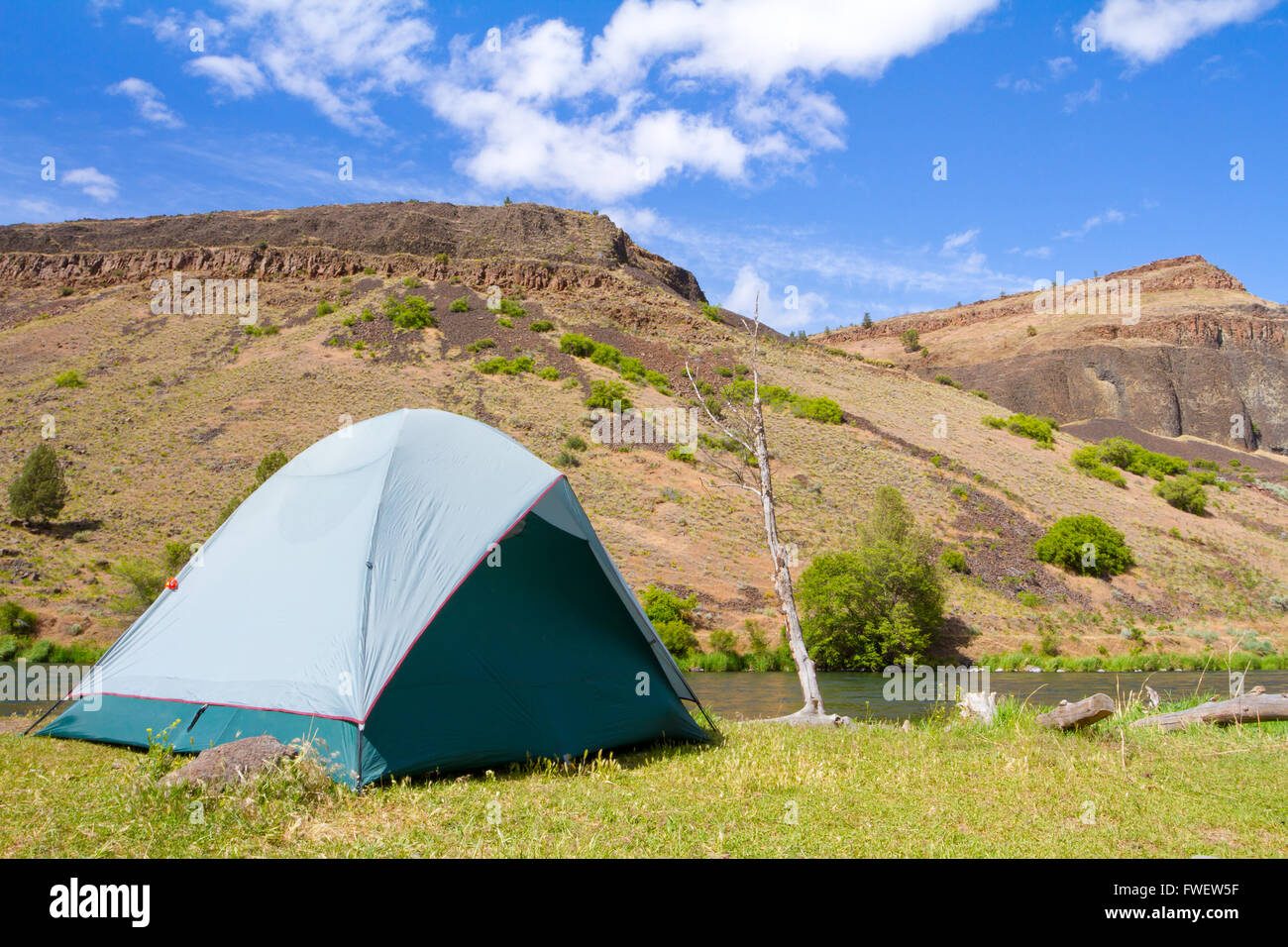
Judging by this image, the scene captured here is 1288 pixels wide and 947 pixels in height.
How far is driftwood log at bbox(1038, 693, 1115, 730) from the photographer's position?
336 inches

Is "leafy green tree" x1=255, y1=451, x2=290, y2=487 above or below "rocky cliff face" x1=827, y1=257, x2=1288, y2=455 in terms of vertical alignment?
below

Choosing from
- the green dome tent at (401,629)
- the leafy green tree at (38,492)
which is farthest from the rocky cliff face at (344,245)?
the green dome tent at (401,629)

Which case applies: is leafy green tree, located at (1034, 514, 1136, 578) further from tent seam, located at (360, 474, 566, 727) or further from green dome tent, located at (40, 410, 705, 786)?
tent seam, located at (360, 474, 566, 727)

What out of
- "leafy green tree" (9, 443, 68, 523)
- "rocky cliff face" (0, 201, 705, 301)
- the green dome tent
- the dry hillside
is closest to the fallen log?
the green dome tent

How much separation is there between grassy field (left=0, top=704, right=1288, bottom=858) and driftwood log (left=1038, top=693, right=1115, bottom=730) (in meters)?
0.66

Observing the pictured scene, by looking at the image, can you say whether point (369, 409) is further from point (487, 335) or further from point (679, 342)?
point (679, 342)

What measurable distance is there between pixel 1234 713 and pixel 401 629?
375 inches

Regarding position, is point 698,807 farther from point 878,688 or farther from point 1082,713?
point 878,688

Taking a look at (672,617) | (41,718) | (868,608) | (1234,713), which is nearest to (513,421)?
(672,617)

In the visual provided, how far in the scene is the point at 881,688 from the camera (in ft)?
75.7

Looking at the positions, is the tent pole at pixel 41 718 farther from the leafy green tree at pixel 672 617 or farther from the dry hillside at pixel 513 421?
the leafy green tree at pixel 672 617

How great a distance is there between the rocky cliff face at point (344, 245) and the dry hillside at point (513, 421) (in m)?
0.30
